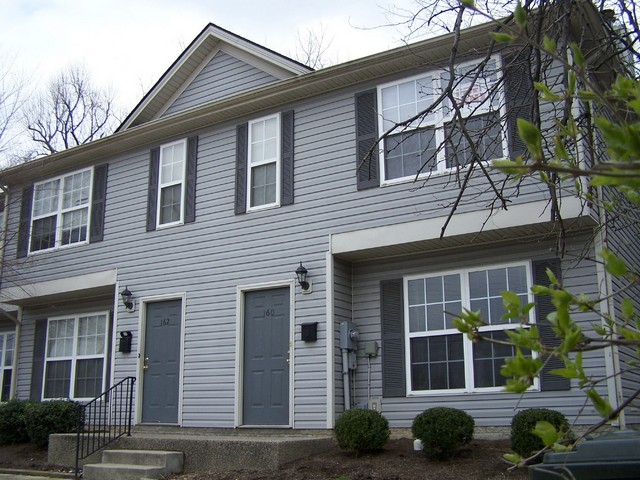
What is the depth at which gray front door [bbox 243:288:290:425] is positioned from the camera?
1085cm

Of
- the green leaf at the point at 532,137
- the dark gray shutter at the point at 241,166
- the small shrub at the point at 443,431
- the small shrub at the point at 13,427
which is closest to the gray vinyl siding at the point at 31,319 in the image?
the small shrub at the point at 13,427

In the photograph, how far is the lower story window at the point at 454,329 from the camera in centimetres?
959

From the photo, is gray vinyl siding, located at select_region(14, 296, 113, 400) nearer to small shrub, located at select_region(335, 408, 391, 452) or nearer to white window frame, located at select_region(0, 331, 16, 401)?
white window frame, located at select_region(0, 331, 16, 401)

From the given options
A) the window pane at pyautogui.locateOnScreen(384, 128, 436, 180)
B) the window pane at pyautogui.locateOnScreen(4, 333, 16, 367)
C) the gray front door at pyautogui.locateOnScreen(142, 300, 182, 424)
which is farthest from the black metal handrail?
the window pane at pyautogui.locateOnScreen(384, 128, 436, 180)

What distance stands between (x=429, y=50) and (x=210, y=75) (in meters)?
4.55

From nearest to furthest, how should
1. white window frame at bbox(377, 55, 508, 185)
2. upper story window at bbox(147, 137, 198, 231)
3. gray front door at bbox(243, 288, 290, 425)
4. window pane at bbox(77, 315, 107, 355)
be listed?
white window frame at bbox(377, 55, 508, 185)
gray front door at bbox(243, 288, 290, 425)
upper story window at bbox(147, 137, 198, 231)
window pane at bbox(77, 315, 107, 355)

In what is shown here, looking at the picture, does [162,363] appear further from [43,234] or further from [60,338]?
[43,234]

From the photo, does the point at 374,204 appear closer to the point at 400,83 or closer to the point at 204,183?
the point at 400,83

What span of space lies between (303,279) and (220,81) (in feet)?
14.2

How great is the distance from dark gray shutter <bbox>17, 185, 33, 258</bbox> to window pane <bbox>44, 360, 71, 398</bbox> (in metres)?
2.45

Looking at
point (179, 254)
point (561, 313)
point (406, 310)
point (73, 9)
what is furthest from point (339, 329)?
point (561, 313)

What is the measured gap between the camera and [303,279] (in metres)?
10.7

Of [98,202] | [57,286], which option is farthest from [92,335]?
[98,202]

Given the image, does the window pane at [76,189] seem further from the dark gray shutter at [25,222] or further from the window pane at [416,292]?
the window pane at [416,292]
